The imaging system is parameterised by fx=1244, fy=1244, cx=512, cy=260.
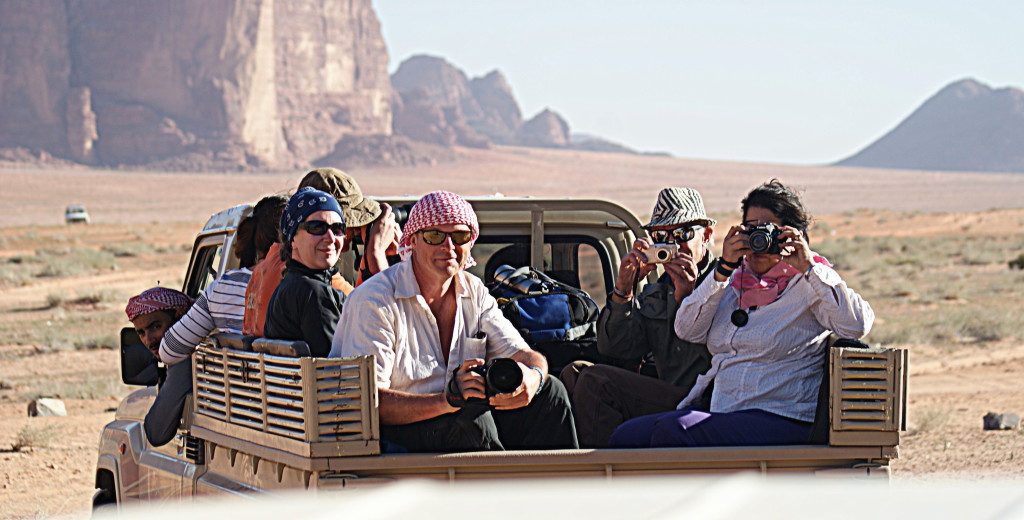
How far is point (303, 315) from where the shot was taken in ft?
13.5

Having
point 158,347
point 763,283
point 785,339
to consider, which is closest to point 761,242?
point 763,283

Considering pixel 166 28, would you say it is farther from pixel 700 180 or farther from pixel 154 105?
pixel 700 180

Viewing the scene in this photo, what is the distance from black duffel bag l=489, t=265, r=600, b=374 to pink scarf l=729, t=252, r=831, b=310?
35.7 inches

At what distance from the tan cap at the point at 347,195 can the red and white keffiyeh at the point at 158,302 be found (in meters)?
0.72

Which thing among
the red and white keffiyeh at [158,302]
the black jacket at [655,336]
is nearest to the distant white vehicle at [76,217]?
the red and white keffiyeh at [158,302]

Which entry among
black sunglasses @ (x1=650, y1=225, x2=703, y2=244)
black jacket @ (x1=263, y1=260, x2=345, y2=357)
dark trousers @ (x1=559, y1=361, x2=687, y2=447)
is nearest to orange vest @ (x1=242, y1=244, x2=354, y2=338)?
black jacket @ (x1=263, y1=260, x2=345, y2=357)

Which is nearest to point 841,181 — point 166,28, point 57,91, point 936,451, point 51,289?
point 166,28

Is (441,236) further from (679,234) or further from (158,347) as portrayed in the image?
(158,347)

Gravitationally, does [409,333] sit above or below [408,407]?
above

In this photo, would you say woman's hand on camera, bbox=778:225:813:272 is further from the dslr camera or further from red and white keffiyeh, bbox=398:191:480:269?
red and white keffiyeh, bbox=398:191:480:269

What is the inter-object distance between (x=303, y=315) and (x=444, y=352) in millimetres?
485

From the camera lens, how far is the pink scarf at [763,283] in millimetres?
4301

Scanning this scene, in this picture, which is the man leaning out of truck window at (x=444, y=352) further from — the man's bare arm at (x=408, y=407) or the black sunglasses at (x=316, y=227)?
the black sunglasses at (x=316, y=227)

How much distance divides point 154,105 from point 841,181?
7172 cm
